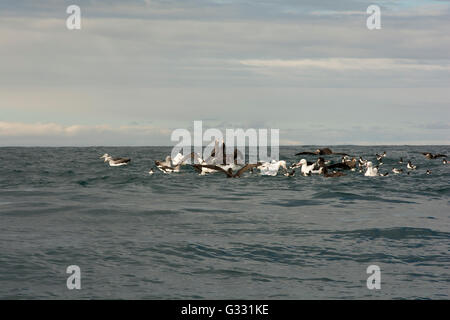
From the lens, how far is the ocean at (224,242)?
966 cm

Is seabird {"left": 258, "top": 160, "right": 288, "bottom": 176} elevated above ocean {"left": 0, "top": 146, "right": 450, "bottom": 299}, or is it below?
above

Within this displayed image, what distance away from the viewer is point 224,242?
1312 cm

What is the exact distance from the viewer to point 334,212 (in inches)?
722

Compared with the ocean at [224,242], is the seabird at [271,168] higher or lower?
higher

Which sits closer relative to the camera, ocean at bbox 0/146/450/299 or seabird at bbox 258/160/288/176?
ocean at bbox 0/146/450/299

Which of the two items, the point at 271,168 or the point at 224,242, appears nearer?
the point at 224,242

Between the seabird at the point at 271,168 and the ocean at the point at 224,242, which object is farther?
the seabird at the point at 271,168

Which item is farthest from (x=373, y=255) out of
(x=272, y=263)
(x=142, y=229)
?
(x=142, y=229)

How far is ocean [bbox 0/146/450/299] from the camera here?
9656 mm

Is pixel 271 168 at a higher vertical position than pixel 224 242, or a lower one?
higher
